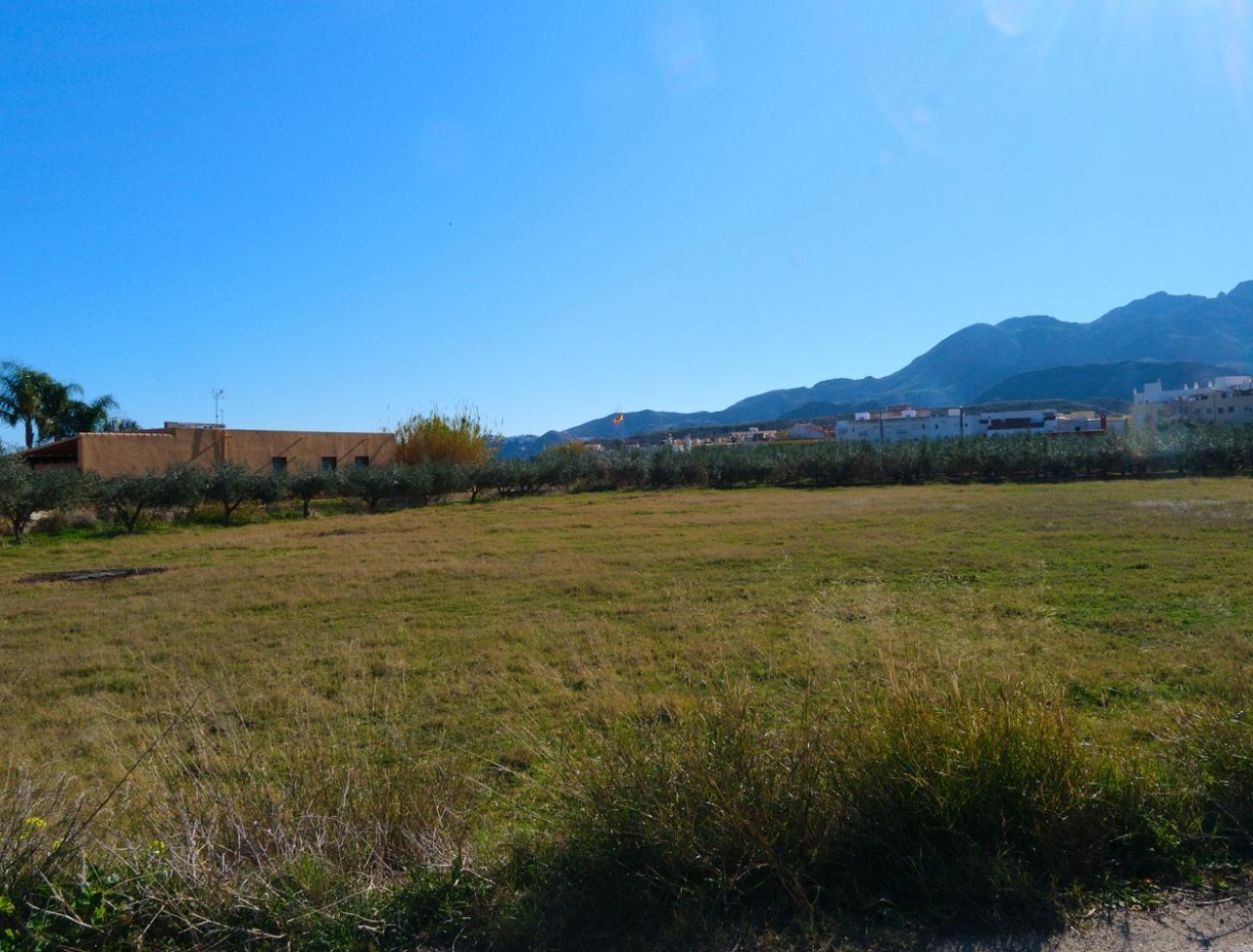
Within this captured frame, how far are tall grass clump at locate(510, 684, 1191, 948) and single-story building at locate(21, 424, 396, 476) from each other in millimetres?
26813

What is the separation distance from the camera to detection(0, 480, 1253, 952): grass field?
3756mm

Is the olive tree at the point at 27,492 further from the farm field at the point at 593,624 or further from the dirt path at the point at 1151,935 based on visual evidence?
the dirt path at the point at 1151,935

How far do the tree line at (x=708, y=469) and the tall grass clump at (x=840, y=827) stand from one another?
25268 mm

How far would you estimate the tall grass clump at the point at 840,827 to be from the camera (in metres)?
2.51

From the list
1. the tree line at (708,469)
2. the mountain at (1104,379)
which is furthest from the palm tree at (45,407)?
the mountain at (1104,379)

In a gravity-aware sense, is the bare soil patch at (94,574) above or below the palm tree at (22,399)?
below

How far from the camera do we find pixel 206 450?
3462 cm

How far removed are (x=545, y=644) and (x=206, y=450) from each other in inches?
1282

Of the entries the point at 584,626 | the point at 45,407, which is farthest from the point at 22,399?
the point at 584,626

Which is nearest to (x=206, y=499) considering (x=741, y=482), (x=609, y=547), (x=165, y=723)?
(x=609, y=547)

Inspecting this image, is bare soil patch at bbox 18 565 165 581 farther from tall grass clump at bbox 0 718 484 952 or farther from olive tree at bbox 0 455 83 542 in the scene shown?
tall grass clump at bbox 0 718 484 952

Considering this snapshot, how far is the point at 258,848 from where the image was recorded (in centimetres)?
276

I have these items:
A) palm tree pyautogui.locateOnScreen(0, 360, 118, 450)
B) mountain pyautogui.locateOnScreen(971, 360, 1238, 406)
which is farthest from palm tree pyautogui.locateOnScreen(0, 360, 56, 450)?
mountain pyautogui.locateOnScreen(971, 360, 1238, 406)

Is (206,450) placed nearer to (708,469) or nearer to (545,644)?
(708,469)
